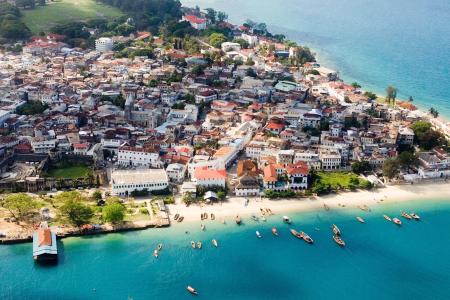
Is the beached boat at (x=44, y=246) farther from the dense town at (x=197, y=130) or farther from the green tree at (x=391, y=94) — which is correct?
the green tree at (x=391, y=94)

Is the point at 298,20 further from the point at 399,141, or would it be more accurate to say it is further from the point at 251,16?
the point at 399,141

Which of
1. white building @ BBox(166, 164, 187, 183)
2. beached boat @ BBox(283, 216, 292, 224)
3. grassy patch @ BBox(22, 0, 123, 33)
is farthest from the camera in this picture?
grassy patch @ BBox(22, 0, 123, 33)

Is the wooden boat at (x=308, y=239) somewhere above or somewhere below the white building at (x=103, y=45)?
below

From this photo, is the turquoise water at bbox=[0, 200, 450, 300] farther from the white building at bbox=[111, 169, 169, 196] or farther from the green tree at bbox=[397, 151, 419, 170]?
the green tree at bbox=[397, 151, 419, 170]

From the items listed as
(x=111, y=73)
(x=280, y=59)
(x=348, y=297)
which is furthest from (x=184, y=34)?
(x=348, y=297)

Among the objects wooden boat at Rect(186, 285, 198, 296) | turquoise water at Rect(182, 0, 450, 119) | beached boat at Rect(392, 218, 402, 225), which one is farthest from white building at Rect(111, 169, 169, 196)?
turquoise water at Rect(182, 0, 450, 119)

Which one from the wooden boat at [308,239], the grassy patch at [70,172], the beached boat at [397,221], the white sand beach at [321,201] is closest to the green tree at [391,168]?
the white sand beach at [321,201]

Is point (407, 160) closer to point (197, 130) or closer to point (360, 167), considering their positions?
point (360, 167)

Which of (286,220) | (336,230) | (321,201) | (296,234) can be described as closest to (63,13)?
(321,201)
